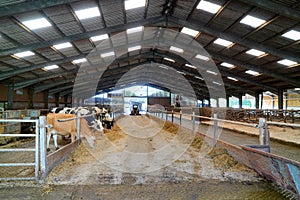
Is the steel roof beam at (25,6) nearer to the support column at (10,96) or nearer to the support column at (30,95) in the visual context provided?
the support column at (10,96)

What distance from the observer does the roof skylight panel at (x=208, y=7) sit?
289 inches

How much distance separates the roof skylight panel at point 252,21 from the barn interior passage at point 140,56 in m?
0.07

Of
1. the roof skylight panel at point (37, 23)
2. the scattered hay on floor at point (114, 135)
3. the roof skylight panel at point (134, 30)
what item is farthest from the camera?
the roof skylight panel at point (134, 30)

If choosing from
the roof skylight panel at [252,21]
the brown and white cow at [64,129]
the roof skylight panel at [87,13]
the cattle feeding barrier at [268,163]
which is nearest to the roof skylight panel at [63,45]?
the roof skylight panel at [87,13]

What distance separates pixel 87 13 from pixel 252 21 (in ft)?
18.8

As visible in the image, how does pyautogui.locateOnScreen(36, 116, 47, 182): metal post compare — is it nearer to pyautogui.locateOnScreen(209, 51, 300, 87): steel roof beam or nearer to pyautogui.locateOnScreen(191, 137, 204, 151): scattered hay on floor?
pyautogui.locateOnScreen(191, 137, 204, 151): scattered hay on floor

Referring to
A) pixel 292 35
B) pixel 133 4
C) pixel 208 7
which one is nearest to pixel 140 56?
pixel 133 4

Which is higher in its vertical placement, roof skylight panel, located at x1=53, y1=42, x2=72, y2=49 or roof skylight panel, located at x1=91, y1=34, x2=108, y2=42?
roof skylight panel, located at x1=91, y1=34, x2=108, y2=42

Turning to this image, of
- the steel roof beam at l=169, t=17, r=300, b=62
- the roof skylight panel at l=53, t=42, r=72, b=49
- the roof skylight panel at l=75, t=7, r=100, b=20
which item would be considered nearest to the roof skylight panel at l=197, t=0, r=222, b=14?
the steel roof beam at l=169, t=17, r=300, b=62

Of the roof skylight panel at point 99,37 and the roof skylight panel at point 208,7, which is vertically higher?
the roof skylight panel at point 208,7

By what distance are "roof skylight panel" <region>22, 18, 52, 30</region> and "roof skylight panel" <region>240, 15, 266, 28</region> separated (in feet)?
22.2

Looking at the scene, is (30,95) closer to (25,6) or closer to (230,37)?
(25,6)

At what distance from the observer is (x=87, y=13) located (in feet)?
23.7

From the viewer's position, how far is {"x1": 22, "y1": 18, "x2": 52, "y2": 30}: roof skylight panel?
6859 mm
